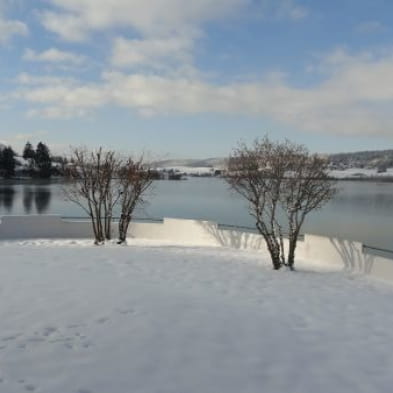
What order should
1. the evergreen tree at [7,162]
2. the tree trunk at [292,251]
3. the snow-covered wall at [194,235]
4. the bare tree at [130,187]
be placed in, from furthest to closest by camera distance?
the evergreen tree at [7,162], the bare tree at [130,187], the snow-covered wall at [194,235], the tree trunk at [292,251]

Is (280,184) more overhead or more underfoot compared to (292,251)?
more overhead

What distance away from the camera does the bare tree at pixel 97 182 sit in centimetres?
1556

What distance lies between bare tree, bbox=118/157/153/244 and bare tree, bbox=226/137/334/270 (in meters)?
4.26

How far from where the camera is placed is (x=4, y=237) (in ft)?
49.5

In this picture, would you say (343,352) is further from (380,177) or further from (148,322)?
(380,177)

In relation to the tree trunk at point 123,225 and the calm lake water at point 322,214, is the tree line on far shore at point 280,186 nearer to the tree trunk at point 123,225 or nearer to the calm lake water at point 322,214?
the tree trunk at point 123,225

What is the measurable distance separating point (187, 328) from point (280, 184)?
283 inches

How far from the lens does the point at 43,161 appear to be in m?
82.7

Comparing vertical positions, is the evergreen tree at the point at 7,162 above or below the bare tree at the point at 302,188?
above

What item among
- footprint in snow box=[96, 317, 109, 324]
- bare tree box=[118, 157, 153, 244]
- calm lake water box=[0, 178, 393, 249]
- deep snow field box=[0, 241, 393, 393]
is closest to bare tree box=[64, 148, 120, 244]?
bare tree box=[118, 157, 153, 244]

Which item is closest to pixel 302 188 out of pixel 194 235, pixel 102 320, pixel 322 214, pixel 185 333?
pixel 194 235

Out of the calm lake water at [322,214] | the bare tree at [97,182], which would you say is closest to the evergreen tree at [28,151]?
the calm lake water at [322,214]

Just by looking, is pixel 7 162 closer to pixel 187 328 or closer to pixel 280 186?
pixel 280 186

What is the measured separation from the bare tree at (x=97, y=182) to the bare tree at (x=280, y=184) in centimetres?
523
